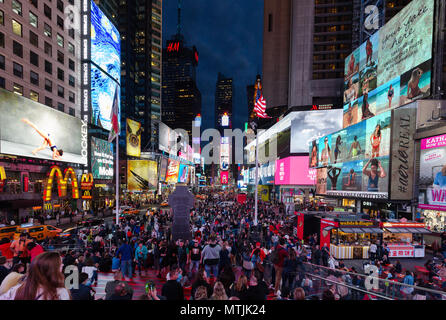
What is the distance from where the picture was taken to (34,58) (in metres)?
33.2

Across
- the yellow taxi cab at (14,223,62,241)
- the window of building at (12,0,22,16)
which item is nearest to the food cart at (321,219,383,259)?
the yellow taxi cab at (14,223,62,241)

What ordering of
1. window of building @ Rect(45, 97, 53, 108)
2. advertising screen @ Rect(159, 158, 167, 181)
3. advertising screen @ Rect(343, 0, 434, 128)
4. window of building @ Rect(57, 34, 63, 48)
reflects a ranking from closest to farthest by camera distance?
advertising screen @ Rect(343, 0, 434, 128) → window of building @ Rect(45, 97, 53, 108) → window of building @ Rect(57, 34, 63, 48) → advertising screen @ Rect(159, 158, 167, 181)

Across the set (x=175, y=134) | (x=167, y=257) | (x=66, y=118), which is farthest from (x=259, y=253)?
(x=175, y=134)

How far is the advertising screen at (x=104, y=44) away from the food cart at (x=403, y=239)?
5217 centimetres

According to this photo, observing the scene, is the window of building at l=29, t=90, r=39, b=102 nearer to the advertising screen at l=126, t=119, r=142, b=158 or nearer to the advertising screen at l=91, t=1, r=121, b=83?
the advertising screen at l=91, t=1, r=121, b=83

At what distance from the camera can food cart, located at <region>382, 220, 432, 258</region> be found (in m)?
18.0

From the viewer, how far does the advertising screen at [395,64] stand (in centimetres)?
2569

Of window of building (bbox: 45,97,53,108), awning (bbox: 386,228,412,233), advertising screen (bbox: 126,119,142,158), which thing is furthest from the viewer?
advertising screen (bbox: 126,119,142,158)

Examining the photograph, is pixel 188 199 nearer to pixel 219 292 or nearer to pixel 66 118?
pixel 219 292

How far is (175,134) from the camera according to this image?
257 feet

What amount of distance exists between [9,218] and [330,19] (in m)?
80.5

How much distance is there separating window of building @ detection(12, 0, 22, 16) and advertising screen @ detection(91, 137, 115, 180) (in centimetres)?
1959

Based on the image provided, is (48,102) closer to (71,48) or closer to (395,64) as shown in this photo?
(71,48)

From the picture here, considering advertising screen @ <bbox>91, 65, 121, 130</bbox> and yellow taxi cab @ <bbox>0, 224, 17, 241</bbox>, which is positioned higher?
advertising screen @ <bbox>91, 65, 121, 130</bbox>
